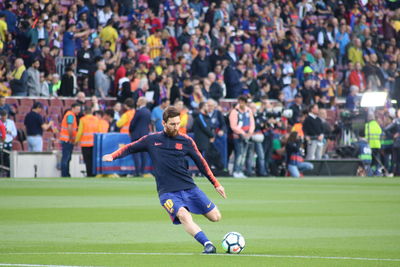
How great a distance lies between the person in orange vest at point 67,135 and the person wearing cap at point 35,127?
696mm

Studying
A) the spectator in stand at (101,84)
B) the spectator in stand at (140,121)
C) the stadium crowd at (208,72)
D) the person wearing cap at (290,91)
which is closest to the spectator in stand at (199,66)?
the stadium crowd at (208,72)

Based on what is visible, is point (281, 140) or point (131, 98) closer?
point (131, 98)

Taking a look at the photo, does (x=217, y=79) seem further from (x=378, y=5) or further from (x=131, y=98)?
(x=378, y=5)

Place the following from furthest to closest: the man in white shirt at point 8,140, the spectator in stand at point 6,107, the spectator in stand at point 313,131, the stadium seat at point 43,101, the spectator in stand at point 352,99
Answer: the spectator in stand at point 352,99
the spectator in stand at point 313,131
the stadium seat at point 43,101
the man in white shirt at point 8,140
the spectator in stand at point 6,107

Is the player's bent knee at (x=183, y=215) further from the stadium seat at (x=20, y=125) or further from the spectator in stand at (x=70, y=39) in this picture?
the spectator in stand at (x=70, y=39)

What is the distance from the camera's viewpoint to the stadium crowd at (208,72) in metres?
30.1

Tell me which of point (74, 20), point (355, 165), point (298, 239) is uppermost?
point (74, 20)

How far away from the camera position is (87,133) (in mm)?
29016

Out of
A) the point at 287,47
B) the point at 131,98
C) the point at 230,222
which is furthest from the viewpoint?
the point at 287,47

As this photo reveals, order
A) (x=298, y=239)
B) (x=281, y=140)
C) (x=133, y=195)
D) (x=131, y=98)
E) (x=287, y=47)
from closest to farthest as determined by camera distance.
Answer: (x=298, y=239) → (x=133, y=195) → (x=131, y=98) → (x=281, y=140) → (x=287, y=47)

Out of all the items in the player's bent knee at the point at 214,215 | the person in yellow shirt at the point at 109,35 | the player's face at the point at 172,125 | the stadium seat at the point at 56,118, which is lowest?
the stadium seat at the point at 56,118

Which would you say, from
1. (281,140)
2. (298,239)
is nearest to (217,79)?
(281,140)

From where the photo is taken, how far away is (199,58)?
33.6 m

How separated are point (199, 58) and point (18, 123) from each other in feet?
22.9
